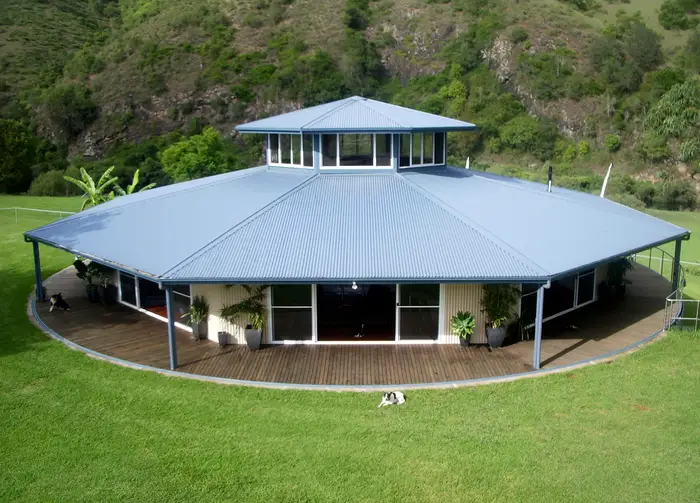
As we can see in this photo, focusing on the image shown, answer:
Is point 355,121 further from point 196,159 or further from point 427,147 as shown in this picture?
point 196,159

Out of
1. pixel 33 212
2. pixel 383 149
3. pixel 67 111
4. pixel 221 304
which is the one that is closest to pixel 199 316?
pixel 221 304

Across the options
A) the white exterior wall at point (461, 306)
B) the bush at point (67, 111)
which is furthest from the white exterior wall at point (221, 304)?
the bush at point (67, 111)

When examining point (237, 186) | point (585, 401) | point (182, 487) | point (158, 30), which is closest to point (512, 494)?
point (585, 401)

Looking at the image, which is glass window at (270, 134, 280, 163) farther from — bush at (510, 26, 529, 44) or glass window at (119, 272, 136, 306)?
bush at (510, 26, 529, 44)

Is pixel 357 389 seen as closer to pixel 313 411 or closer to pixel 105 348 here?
pixel 313 411

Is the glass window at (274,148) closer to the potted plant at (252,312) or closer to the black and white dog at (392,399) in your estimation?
the potted plant at (252,312)
